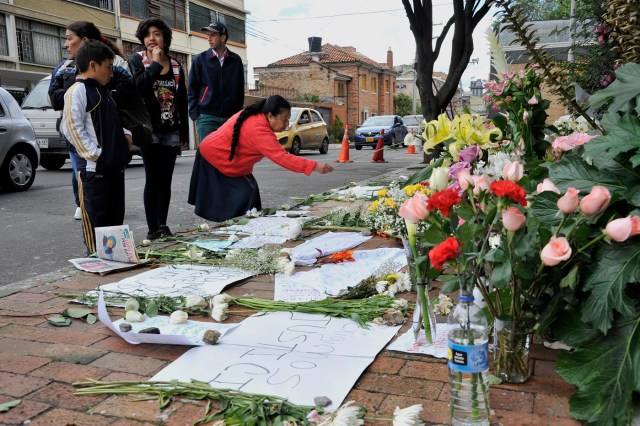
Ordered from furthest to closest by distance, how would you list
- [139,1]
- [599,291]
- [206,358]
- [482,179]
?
[139,1] < [206,358] < [482,179] < [599,291]

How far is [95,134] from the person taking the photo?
4250 millimetres

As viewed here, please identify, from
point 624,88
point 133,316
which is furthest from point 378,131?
point 624,88

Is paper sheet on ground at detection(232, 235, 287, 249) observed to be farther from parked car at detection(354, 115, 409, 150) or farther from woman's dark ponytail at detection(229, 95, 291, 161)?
parked car at detection(354, 115, 409, 150)

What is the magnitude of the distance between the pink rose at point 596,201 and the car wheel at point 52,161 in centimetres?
1285

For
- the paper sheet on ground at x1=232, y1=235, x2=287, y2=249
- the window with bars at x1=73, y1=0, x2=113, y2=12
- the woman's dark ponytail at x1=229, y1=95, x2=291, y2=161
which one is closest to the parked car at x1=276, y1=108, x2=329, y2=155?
the window with bars at x1=73, y1=0, x2=113, y2=12

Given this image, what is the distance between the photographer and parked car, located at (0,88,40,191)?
8945 mm

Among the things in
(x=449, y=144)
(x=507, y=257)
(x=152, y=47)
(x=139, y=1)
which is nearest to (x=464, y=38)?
(x=152, y=47)

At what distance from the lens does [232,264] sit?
3955 mm

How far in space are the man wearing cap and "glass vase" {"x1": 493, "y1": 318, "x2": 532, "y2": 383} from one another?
4.86 m

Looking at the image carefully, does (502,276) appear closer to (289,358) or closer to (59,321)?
(289,358)

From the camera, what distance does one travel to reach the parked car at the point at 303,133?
768 inches

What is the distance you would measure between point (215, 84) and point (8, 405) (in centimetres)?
477

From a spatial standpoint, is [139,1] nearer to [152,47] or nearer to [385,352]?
[152,47]

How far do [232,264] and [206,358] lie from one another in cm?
156
